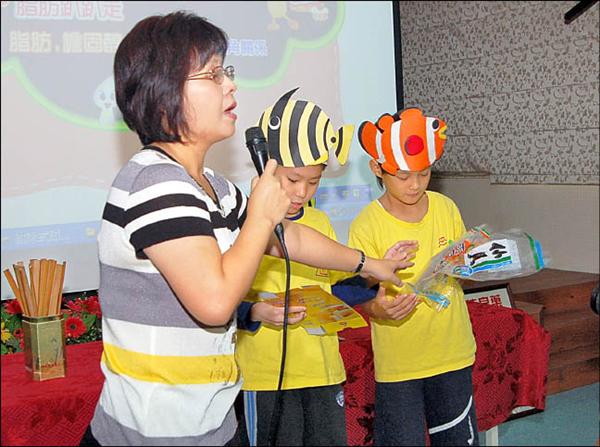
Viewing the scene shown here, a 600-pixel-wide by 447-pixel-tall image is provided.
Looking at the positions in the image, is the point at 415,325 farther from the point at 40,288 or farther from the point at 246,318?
the point at 40,288

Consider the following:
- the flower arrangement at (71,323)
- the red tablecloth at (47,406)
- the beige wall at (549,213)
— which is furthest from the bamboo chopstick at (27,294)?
the beige wall at (549,213)

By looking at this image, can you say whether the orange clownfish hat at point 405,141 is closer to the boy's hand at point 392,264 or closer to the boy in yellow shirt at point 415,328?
the boy in yellow shirt at point 415,328

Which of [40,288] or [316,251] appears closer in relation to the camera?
[316,251]

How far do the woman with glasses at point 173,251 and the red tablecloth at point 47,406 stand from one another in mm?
546

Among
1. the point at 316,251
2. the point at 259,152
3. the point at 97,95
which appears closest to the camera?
the point at 259,152

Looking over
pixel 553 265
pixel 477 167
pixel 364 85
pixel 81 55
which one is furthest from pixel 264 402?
pixel 477 167

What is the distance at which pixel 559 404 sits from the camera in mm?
3648

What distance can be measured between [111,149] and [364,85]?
101 centimetres

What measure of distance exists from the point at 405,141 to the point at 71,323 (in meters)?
1.06

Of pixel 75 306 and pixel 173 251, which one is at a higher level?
pixel 173 251

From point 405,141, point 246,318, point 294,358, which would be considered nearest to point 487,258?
point 405,141

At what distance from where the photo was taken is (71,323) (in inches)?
91.5

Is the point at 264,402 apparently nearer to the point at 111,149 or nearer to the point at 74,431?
the point at 74,431

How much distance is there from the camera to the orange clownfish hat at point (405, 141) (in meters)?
2.12
